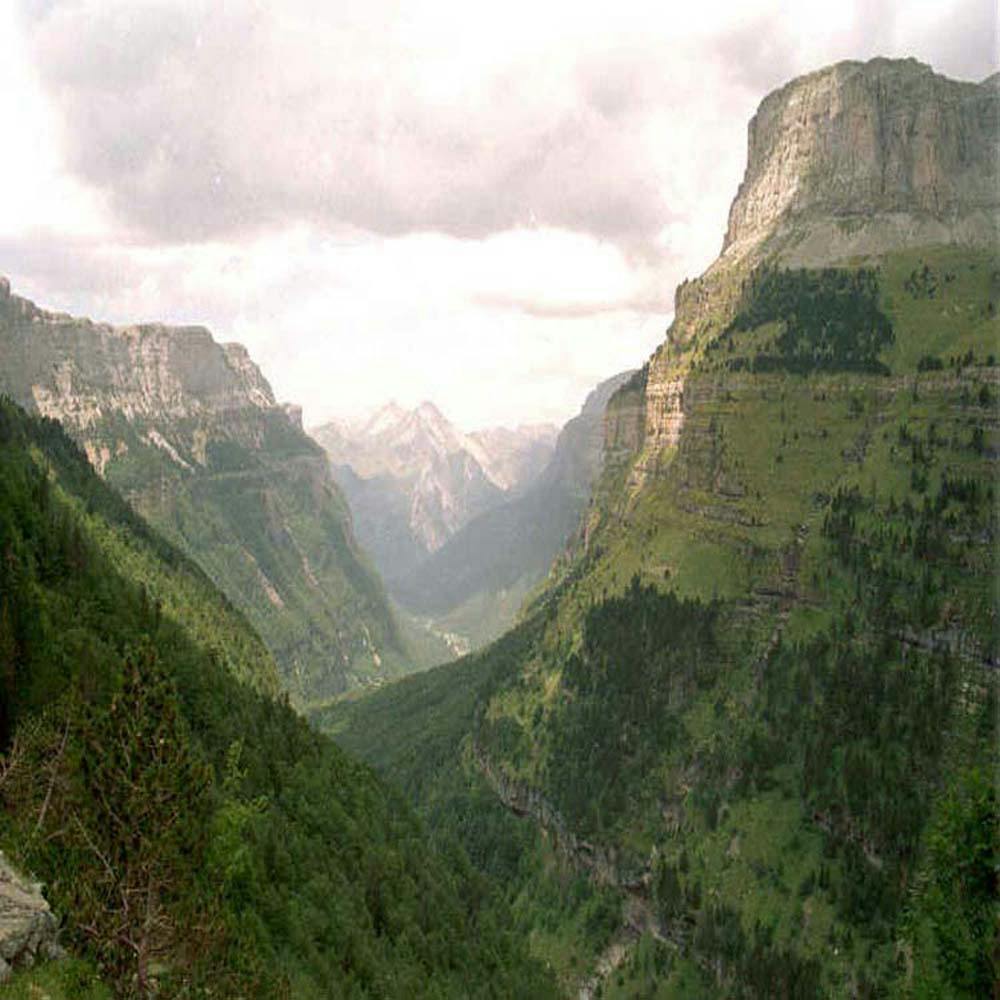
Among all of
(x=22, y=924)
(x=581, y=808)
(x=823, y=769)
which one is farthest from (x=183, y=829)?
(x=581, y=808)

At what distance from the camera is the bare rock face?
3612cm

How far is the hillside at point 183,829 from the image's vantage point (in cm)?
4084

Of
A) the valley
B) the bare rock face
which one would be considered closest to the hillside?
the valley

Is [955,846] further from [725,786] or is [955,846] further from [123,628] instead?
[725,786]

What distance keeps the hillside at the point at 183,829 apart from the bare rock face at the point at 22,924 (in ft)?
2.62

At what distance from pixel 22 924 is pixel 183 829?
30.0 feet

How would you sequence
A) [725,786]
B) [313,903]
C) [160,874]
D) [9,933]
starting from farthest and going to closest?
[725,786] < [313,903] < [160,874] < [9,933]

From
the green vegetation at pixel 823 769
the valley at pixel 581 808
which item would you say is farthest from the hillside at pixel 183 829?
the green vegetation at pixel 823 769

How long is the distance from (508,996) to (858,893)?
70.1 metres

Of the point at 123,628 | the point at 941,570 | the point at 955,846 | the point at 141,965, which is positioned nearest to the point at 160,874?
the point at 141,965

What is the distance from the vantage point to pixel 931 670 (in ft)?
526

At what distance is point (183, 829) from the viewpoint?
149 ft

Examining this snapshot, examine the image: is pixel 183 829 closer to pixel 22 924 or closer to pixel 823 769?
pixel 22 924

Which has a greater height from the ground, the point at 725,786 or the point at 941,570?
the point at 941,570
